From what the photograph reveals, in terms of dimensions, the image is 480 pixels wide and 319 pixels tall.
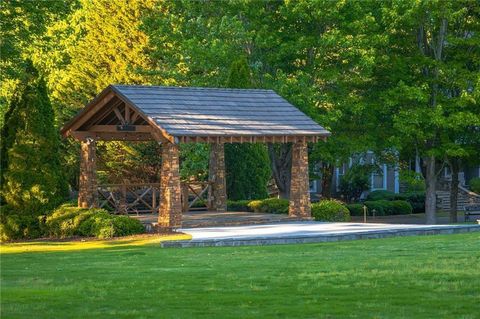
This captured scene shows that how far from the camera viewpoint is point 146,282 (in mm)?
17094

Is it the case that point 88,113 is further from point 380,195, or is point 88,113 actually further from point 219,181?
point 380,195

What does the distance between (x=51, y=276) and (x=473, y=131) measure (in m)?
28.3

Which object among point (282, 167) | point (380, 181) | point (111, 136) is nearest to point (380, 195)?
point (380, 181)

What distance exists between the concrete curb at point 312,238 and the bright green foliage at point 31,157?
7017mm

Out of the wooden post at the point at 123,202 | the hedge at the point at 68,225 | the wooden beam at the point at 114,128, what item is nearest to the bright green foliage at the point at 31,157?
the hedge at the point at 68,225

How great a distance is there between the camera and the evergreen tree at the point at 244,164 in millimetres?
39875

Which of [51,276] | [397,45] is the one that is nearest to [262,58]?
[397,45]

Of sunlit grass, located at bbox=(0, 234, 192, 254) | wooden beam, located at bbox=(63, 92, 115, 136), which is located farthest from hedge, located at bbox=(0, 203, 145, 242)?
wooden beam, located at bbox=(63, 92, 115, 136)

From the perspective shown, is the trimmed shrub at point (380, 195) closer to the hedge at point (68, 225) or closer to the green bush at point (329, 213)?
the green bush at point (329, 213)

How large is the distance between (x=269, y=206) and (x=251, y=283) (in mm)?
21413

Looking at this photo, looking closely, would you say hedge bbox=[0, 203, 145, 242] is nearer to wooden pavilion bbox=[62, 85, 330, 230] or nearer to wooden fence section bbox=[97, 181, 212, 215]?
wooden pavilion bbox=[62, 85, 330, 230]

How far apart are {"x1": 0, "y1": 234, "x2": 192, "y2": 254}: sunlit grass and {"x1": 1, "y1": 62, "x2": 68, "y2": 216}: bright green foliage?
213 centimetres

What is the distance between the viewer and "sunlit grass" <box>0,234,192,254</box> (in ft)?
90.0

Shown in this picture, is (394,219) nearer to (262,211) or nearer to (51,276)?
(262,211)
